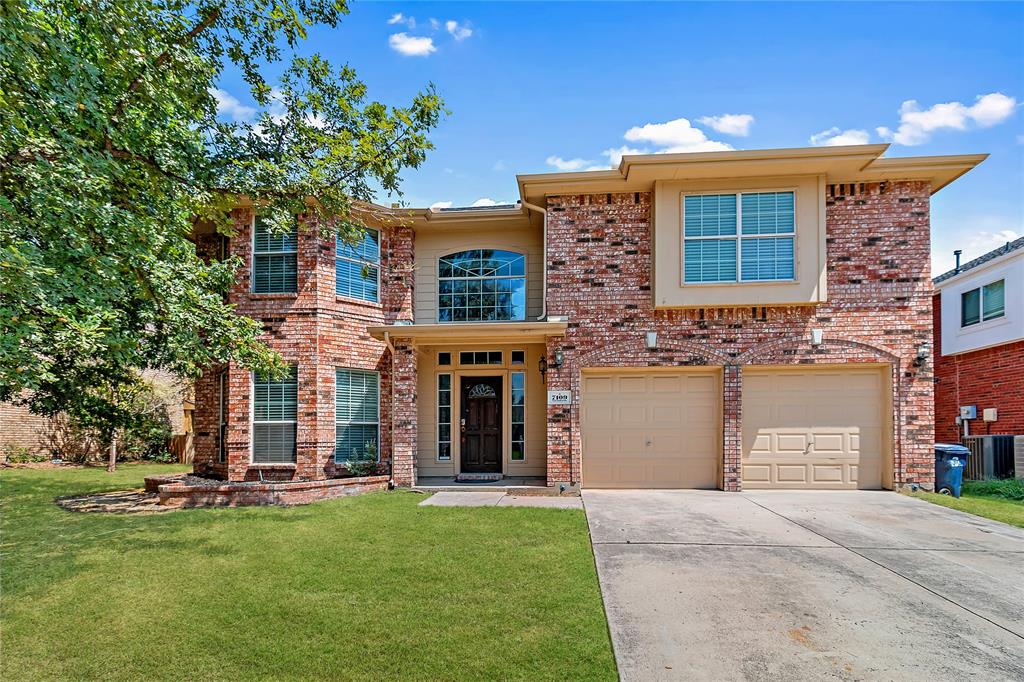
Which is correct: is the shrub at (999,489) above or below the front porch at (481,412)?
below

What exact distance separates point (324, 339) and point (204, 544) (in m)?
4.82

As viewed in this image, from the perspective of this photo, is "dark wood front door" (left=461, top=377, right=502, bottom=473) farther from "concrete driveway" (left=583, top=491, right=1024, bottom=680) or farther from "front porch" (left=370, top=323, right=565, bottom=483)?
"concrete driveway" (left=583, top=491, right=1024, bottom=680)

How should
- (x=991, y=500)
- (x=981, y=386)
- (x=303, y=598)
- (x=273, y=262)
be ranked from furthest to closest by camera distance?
(x=981, y=386)
(x=273, y=262)
(x=991, y=500)
(x=303, y=598)

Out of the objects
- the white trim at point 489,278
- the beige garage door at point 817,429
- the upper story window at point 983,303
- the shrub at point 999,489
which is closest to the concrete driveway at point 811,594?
the beige garage door at point 817,429

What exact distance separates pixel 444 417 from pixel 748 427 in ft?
19.9

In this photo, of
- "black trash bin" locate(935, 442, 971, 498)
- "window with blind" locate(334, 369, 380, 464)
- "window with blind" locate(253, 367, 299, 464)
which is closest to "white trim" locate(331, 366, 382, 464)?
"window with blind" locate(334, 369, 380, 464)

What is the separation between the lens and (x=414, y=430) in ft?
33.8

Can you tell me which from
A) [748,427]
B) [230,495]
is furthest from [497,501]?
[748,427]

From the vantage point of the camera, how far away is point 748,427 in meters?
9.79

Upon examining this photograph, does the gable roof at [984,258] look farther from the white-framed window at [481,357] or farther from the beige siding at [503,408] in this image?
the white-framed window at [481,357]

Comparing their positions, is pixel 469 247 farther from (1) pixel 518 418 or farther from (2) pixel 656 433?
(2) pixel 656 433

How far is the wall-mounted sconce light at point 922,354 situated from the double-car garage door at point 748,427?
1.81 ft

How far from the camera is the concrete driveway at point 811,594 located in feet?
11.5

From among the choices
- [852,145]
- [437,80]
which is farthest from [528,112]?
[852,145]
